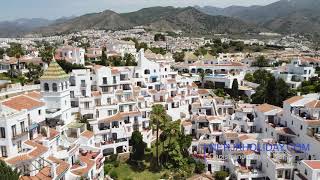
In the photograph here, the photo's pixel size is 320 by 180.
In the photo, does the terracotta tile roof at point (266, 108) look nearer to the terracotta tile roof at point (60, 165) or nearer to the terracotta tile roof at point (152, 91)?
the terracotta tile roof at point (152, 91)

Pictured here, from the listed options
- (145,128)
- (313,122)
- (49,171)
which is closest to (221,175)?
(313,122)

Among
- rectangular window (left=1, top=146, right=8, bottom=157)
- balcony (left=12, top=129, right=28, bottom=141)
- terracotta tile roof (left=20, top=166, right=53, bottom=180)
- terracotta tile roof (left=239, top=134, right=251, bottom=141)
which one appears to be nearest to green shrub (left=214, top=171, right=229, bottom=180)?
terracotta tile roof (left=239, top=134, right=251, bottom=141)

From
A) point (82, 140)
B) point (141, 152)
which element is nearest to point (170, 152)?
point (141, 152)

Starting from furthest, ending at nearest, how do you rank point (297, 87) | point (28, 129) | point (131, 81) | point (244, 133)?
point (297, 87) → point (131, 81) → point (244, 133) → point (28, 129)

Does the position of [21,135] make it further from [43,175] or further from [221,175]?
[221,175]

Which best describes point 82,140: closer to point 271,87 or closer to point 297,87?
point 271,87

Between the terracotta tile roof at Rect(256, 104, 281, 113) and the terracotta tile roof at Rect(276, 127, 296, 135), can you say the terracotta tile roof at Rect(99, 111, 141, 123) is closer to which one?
the terracotta tile roof at Rect(256, 104, 281, 113)

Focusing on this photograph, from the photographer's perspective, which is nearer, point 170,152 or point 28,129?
point 28,129
